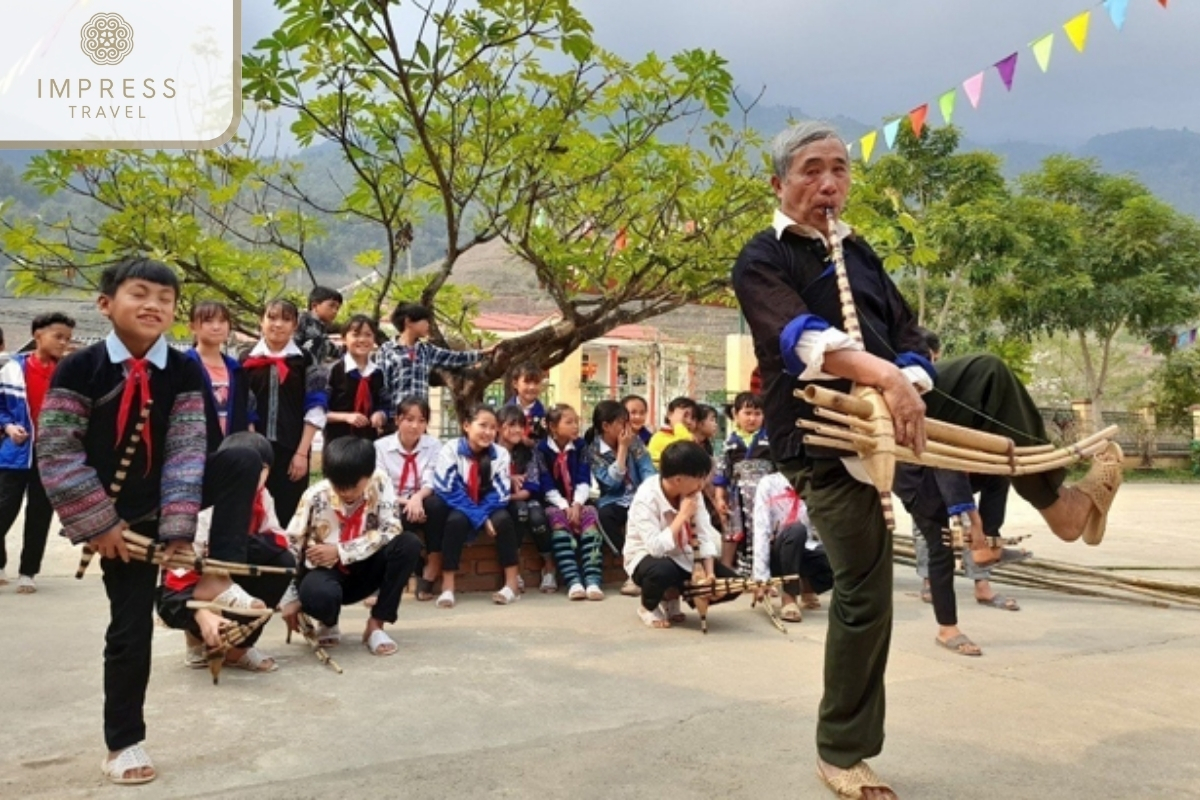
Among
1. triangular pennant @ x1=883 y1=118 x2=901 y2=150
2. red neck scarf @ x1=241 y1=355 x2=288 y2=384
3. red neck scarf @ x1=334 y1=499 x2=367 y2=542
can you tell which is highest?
triangular pennant @ x1=883 y1=118 x2=901 y2=150

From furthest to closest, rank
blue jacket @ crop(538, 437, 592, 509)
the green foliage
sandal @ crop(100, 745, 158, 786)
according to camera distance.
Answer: the green foliage < blue jacket @ crop(538, 437, 592, 509) < sandal @ crop(100, 745, 158, 786)

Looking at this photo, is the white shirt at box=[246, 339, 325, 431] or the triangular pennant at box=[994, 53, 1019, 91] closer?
the white shirt at box=[246, 339, 325, 431]

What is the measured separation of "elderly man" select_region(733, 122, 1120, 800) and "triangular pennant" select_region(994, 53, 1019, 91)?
25.2ft

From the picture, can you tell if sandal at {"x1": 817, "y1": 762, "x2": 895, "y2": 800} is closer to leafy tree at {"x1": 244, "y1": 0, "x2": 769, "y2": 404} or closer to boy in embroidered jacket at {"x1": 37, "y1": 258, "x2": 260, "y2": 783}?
boy in embroidered jacket at {"x1": 37, "y1": 258, "x2": 260, "y2": 783}

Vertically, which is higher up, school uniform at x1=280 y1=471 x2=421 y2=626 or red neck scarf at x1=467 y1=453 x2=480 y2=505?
red neck scarf at x1=467 y1=453 x2=480 y2=505

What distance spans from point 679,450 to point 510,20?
261 centimetres

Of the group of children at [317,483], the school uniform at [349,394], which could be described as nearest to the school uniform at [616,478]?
the group of children at [317,483]

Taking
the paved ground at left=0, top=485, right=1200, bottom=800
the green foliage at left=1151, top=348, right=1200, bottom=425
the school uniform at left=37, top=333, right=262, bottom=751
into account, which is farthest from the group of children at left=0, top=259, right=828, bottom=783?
the green foliage at left=1151, top=348, right=1200, bottom=425

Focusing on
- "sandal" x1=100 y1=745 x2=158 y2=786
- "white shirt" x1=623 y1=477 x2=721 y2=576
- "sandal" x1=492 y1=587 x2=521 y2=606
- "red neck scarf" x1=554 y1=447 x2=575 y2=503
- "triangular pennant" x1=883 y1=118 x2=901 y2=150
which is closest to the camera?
"sandal" x1=100 y1=745 x2=158 y2=786

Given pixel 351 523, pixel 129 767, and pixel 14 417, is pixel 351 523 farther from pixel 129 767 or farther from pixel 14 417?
pixel 14 417

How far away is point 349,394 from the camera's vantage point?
6355mm

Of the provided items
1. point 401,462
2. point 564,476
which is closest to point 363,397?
point 401,462

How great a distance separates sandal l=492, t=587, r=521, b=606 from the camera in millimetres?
→ 6156

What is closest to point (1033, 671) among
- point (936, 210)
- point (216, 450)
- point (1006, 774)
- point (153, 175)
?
point (1006, 774)
